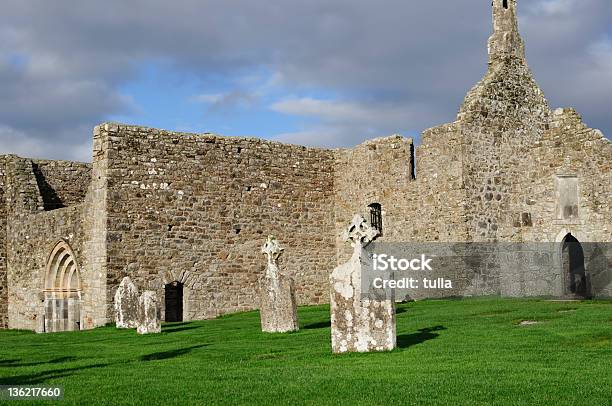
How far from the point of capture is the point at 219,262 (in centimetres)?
2570

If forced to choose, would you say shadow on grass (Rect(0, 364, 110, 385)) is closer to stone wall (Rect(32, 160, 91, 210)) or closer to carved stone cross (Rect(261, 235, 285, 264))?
carved stone cross (Rect(261, 235, 285, 264))

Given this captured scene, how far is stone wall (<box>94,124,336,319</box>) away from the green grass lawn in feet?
19.9

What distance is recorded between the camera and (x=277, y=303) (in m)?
16.8

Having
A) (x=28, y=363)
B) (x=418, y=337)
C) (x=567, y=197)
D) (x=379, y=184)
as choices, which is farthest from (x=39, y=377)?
(x=567, y=197)

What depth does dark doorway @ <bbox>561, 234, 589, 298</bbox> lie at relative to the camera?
2436 centimetres

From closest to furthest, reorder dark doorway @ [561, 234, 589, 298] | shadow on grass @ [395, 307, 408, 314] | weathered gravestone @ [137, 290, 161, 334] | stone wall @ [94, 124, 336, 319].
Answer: weathered gravestone @ [137, 290, 161, 334]
shadow on grass @ [395, 307, 408, 314]
stone wall @ [94, 124, 336, 319]
dark doorway @ [561, 234, 589, 298]

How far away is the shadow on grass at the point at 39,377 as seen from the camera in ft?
35.2

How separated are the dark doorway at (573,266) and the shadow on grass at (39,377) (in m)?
15.7

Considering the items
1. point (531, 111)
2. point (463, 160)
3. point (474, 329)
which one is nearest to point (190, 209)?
point (463, 160)

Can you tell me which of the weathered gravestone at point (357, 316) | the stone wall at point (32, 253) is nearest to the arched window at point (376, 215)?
the stone wall at point (32, 253)

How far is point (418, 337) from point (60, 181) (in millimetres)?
19563

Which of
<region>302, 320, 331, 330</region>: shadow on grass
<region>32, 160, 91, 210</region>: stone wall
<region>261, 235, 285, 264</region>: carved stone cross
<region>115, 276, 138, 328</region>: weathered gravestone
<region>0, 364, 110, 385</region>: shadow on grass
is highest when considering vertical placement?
<region>32, 160, 91, 210</region>: stone wall

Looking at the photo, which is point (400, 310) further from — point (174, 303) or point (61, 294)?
point (61, 294)

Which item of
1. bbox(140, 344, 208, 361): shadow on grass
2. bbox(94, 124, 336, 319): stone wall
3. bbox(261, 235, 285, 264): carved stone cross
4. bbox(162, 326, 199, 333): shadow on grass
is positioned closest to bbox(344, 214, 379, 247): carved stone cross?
bbox(140, 344, 208, 361): shadow on grass
